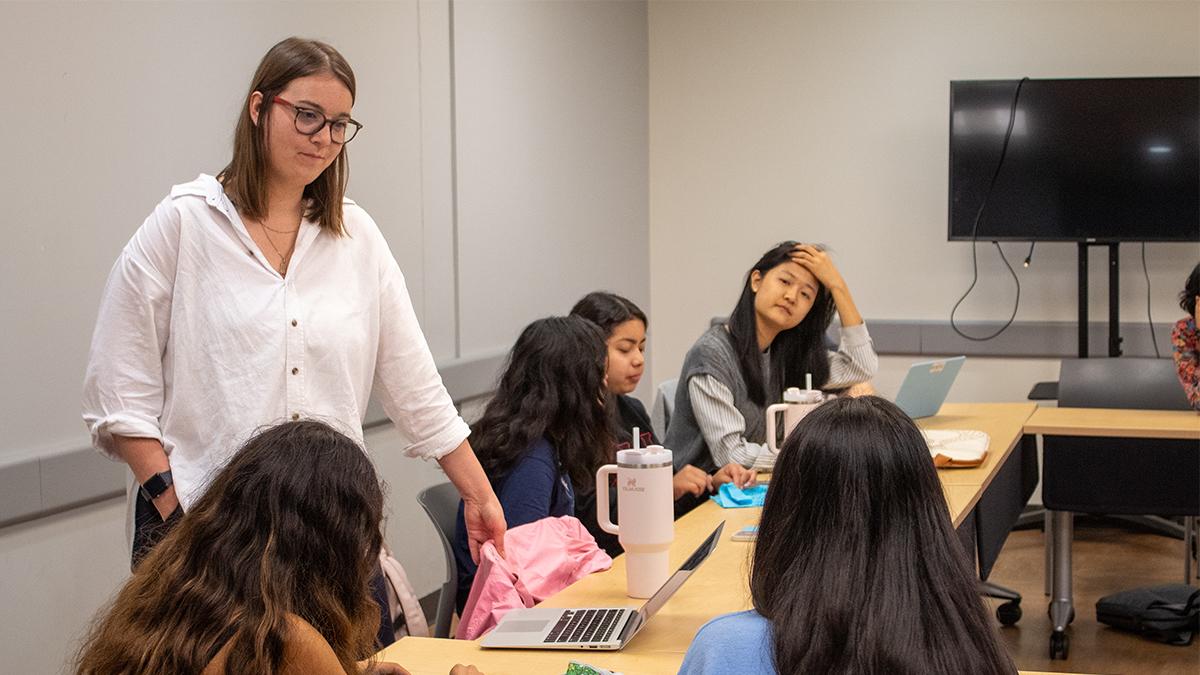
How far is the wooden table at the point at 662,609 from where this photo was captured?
1773 millimetres

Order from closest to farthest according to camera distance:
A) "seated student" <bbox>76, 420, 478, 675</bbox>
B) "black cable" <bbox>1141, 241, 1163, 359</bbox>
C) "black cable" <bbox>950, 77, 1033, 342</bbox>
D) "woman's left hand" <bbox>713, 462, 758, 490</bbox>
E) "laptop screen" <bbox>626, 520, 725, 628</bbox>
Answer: "seated student" <bbox>76, 420, 478, 675</bbox>
"laptop screen" <bbox>626, 520, 725, 628</bbox>
"woman's left hand" <bbox>713, 462, 758, 490</bbox>
"black cable" <bbox>950, 77, 1033, 342</bbox>
"black cable" <bbox>1141, 241, 1163, 359</bbox>

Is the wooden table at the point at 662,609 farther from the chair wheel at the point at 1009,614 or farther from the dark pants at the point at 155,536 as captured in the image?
the chair wheel at the point at 1009,614

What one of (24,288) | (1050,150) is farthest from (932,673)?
(1050,150)

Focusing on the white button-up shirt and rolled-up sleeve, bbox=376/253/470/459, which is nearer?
the white button-up shirt

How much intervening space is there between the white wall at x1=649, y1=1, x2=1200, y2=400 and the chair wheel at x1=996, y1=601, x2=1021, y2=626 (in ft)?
5.86

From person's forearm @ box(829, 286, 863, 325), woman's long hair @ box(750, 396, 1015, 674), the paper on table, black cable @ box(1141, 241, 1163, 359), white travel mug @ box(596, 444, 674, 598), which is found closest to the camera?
woman's long hair @ box(750, 396, 1015, 674)

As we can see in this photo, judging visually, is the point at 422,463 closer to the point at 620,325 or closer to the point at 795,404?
the point at 620,325

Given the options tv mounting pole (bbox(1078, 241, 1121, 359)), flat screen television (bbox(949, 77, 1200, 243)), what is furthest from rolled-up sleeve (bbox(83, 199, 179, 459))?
tv mounting pole (bbox(1078, 241, 1121, 359))

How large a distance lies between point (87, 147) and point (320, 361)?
1.21m

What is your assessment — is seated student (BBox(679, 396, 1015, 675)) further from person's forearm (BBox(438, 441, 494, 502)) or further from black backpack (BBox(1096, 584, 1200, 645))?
black backpack (BBox(1096, 584, 1200, 645))

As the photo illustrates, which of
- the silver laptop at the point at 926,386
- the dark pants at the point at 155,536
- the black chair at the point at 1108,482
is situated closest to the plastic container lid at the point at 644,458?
the dark pants at the point at 155,536

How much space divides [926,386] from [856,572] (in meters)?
2.69

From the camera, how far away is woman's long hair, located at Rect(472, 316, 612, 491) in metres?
2.59

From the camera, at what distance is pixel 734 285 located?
20.4 feet
